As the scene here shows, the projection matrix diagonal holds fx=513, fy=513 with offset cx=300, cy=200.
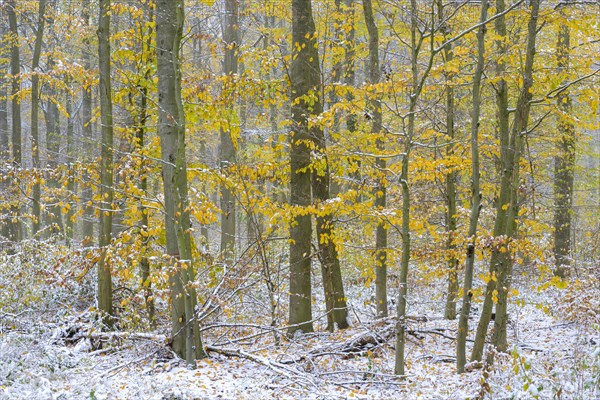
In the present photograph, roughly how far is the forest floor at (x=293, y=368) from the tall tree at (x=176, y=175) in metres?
0.40

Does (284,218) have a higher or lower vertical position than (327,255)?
higher

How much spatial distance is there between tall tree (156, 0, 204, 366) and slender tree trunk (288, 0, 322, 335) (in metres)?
2.16

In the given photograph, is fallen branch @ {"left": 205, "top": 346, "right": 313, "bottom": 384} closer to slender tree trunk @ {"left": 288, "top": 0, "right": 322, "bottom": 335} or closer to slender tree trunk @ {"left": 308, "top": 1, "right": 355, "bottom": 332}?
slender tree trunk @ {"left": 288, "top": 0, "right": 322, "bottom": 335}

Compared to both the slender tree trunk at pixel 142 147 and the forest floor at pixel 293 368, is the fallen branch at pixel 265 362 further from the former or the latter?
the slender tree trunk at pixel 142 147

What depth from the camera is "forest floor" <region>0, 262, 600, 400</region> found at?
5.25 metres

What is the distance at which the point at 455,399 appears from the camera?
18.8 feet

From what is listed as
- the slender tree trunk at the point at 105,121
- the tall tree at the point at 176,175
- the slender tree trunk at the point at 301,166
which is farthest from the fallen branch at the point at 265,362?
the slender tree trunk at the point at 105,121

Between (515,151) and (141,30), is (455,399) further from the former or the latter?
(141,30)

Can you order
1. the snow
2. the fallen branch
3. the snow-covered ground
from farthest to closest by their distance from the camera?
the fallen branch, the snow, the snow-covered ground

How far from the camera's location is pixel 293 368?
6711 millimetres

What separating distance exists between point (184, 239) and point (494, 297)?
403 centimetres

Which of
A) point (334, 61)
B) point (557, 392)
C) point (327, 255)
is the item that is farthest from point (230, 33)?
point (557, 392)

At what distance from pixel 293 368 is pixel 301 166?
11.0 ft

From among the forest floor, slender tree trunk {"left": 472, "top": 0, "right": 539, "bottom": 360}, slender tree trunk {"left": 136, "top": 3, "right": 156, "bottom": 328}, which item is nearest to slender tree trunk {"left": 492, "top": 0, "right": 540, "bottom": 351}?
slender tree trunk {"left": 472, "top": 0, "right": 539, "bottom": 360}
